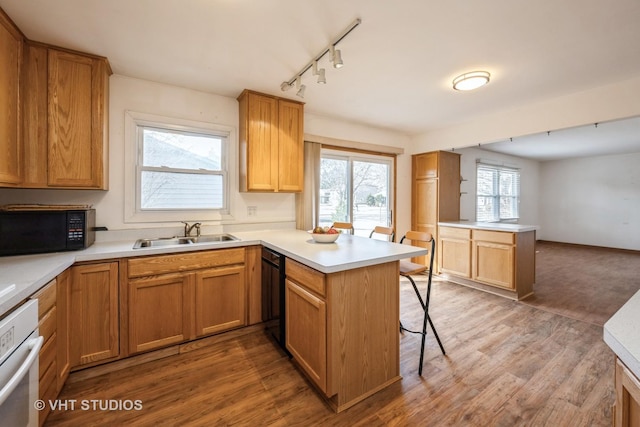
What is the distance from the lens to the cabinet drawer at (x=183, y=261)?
6.59 ft

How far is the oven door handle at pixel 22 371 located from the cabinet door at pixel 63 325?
1.87 ft

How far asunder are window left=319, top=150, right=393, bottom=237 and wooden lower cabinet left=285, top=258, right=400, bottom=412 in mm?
1962

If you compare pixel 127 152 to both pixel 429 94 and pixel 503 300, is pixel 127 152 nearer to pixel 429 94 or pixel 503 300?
pixel 429 94

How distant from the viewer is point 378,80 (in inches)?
102

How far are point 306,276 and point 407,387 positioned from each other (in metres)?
1.02

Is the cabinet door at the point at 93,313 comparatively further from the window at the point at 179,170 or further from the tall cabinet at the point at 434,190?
the tall cabinet at the point at 434,190

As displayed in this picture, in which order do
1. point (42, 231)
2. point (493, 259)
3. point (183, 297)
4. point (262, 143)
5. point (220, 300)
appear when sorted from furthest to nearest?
point (493, 259) < point (262, 143) < point (220, 300) < point (183, 297) < point (42, 231)

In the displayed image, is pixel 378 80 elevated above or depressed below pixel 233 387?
above

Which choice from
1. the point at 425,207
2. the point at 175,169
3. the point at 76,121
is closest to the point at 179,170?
the point at 175,169

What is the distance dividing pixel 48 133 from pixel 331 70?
2.27 m

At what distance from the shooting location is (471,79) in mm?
2426

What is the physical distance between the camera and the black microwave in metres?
1.75

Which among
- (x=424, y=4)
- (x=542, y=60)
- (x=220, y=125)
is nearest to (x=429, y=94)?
(x=542, y=60)

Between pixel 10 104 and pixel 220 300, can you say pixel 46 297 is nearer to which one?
pixel 220 300
